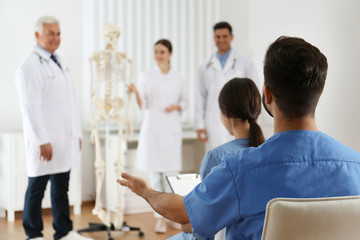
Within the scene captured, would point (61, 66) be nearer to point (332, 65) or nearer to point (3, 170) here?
point (3, 170)

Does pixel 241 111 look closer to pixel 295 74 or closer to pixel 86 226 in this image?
pixel 295 74

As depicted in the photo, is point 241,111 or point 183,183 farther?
point 241,111

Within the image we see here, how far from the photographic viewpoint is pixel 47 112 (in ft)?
10.4

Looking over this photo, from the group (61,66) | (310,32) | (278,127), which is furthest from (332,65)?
(278,127)

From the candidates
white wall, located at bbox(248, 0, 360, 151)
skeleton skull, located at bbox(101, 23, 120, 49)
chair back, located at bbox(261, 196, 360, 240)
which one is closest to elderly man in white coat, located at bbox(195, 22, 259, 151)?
white wall, located at bbox(248, 0, 360, 151)

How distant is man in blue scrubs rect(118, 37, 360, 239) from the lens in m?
1.04

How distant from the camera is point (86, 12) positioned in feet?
15.0

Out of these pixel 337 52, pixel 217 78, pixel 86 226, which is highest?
pixel 337 52

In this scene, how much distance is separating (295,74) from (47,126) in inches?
94.4

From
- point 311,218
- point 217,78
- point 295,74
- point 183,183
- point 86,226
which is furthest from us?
point 217,78

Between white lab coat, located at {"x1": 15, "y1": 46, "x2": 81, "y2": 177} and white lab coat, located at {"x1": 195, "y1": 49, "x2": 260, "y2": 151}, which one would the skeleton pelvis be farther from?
white lab coat, located at {"x1": 195, "y1": 49, "x2": 260, "y2": 151}

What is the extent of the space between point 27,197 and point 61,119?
0.56 metres

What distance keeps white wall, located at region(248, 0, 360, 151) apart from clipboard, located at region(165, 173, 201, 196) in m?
2.28

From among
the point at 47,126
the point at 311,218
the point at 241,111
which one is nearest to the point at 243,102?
the point at 241,111
